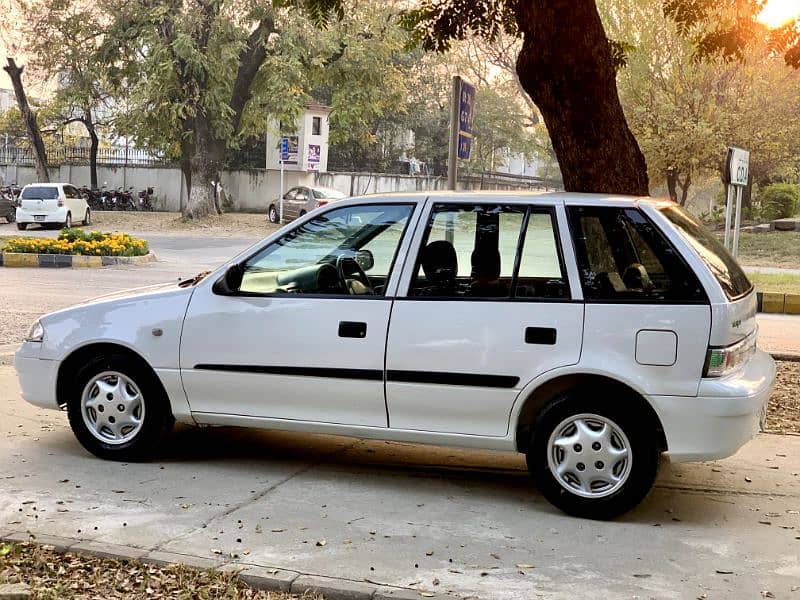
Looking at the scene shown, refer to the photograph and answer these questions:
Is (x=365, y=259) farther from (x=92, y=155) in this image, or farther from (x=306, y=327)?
(x=92, y=155)

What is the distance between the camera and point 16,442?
254 inches

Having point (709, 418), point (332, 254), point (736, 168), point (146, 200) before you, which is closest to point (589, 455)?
point (709, 418)

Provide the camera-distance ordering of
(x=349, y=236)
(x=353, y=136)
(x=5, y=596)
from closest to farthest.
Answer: (x=5, y=596), (x=349, y=236), (x=353, y=136)

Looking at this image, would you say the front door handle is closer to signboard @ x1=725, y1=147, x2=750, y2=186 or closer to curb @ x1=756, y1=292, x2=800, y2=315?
curb @ x1=756, y1=292, x2=800, y2=315

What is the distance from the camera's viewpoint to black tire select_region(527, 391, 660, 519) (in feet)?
16.4

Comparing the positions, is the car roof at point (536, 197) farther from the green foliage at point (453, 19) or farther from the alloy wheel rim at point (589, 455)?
the green foliage at point (453, 19)

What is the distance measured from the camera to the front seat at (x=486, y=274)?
5.29 m

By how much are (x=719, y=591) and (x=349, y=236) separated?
106 inches

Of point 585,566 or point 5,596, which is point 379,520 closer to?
point 585,566

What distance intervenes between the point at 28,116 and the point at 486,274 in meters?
38.4

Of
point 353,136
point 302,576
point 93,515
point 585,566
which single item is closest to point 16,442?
point 93,515

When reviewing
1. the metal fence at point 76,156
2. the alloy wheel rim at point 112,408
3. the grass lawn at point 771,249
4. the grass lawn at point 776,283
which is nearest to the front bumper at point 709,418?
the alloy wheel rim at point 112,408

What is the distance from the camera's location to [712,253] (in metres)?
5.33

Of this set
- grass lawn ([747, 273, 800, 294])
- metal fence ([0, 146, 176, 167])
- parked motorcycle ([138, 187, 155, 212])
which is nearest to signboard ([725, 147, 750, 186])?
grass lawn ([747, 273, 800, 294])
